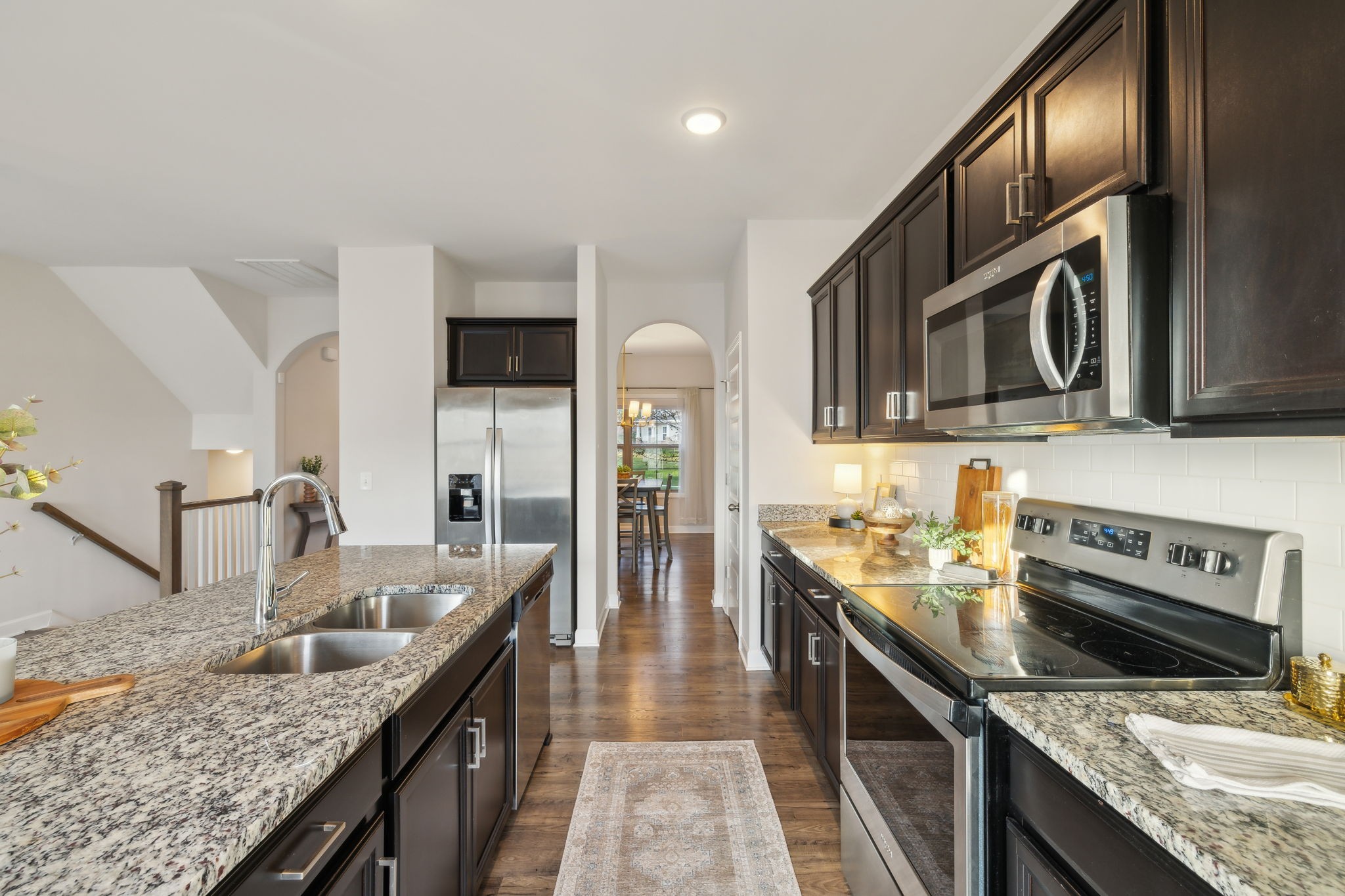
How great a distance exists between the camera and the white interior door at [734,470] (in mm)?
3898

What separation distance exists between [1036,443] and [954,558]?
485 mm

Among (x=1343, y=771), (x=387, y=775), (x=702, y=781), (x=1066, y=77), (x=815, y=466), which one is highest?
(x=1066, y=77)

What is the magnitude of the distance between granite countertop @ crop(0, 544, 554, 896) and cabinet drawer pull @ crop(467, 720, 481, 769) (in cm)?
29

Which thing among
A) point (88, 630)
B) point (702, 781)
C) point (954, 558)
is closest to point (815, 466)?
point (954, 558)

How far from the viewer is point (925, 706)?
1.24m

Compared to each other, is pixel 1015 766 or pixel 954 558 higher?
pixel 954 558

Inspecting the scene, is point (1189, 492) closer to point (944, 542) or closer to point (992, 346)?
point (992, 346)

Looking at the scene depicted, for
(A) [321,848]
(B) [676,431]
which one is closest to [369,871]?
(A) [321,848]

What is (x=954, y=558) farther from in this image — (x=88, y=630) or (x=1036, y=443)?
(x=88, y=630)

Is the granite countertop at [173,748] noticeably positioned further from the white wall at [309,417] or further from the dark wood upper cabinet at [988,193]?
the white wall at [309,417]

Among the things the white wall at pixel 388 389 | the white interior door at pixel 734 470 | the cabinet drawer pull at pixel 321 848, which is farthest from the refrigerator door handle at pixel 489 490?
the cabinet drawer pull at pixel 321 848

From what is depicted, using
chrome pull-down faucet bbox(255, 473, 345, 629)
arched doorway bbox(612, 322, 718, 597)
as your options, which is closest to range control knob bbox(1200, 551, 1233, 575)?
chrome pull-down faucet bbox(255, 473, 345, 629)

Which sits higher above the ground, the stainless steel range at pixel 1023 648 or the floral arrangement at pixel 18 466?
the floral arrangement at pixel 18 466

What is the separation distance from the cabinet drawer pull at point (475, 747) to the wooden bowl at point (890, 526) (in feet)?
6.00
